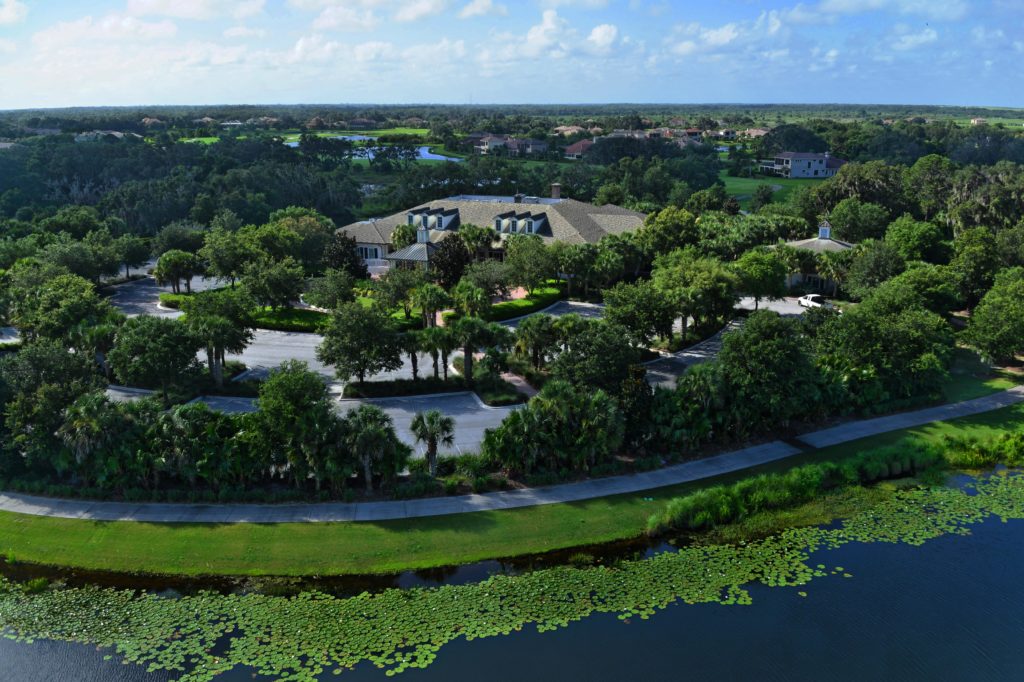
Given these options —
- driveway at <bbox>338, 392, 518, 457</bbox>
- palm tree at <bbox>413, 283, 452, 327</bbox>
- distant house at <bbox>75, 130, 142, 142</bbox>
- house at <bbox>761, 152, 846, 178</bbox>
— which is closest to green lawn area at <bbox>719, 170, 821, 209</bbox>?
house at <bbox>761, 152, 846, 178</bbox>

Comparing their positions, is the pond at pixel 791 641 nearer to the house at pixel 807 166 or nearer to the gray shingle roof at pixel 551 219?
the gray shingle roof at pixel 551 219

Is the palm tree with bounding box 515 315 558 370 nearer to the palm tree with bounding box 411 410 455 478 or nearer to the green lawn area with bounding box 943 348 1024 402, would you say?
the palm tree with bounding box 411 410 455 478

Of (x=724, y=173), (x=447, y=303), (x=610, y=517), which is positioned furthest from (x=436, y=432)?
(x=724, y=173)

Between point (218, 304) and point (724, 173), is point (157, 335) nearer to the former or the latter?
point (218, 304)

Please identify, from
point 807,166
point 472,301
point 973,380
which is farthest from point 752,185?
point 472,301

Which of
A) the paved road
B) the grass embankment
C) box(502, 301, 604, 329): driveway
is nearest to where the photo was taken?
the grass embankment

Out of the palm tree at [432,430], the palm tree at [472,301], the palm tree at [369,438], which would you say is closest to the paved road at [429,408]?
the palm tree at [432,430]
